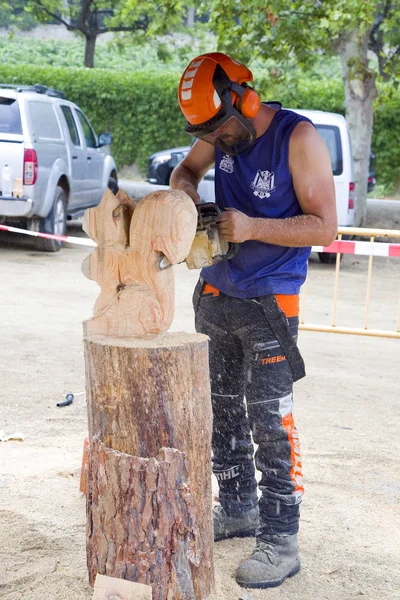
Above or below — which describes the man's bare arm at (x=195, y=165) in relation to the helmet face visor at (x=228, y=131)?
below

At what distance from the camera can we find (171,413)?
8.65 ft

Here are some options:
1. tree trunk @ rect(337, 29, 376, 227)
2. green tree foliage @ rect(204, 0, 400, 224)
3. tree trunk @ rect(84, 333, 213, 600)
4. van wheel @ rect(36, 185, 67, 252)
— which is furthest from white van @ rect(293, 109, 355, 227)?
tree trunk @ rect(84, 333, 213, 600)

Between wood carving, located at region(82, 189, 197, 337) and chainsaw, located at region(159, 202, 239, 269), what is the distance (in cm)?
7

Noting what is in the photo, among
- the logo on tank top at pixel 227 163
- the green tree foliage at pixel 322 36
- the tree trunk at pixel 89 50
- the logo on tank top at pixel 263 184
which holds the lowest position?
the logo on tank top at pixel 263 184

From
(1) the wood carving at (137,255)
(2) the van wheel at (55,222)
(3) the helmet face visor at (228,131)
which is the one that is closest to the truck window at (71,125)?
(2) the van wheel at (55,222)

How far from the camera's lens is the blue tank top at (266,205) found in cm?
295

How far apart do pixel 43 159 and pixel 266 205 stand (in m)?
8.50

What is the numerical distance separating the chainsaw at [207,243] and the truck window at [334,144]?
9.15 m

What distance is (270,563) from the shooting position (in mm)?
3082

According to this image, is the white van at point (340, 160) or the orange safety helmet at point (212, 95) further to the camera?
the white van at point (340, 160)

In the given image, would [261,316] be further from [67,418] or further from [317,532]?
[67,418]

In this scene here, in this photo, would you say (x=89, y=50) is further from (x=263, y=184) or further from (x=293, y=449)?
(x=293, y=449)

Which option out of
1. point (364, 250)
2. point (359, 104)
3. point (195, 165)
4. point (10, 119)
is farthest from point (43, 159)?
point (195, 165)

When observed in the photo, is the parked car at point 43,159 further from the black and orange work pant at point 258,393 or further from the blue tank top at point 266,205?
the blue tank top at point 266,205
